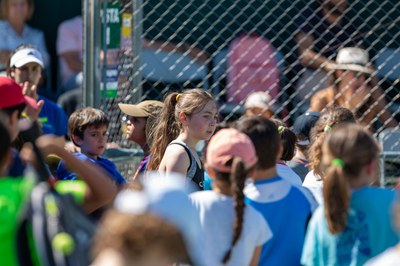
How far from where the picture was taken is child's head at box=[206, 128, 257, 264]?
3900mm

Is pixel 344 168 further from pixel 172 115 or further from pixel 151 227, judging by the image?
pixel 172 115

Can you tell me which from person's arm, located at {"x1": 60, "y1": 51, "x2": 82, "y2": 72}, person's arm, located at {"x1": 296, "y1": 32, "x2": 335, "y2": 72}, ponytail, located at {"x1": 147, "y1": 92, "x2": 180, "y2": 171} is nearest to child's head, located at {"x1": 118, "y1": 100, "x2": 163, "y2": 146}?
ponytail, located at {"x1": 147, "y1": 92, "x2": 180, "y2": 171}

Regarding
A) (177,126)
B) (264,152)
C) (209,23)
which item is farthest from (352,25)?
(264,152)

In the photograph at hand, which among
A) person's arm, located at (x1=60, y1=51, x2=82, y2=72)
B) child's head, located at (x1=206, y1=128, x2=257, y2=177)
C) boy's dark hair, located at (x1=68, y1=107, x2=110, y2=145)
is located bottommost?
person's arm, located at (x1=60, y1=51, x2=82, y2=72)

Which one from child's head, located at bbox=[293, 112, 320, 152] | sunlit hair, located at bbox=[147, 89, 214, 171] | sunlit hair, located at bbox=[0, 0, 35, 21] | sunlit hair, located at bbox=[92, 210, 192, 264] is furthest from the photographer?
sunlit hair, located at bbox=[0, 0, 35, 21]

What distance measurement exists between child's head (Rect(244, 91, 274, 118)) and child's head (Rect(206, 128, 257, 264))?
3100mm

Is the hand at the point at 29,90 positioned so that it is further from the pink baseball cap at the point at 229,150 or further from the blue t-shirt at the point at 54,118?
the pink baseball cap at the point at 229,150

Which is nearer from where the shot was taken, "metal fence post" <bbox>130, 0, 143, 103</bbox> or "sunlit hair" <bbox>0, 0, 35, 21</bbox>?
"metal fence post" <bbox>130, 0, 143, 103</bbox>

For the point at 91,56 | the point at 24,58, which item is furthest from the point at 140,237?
the point at 24,58

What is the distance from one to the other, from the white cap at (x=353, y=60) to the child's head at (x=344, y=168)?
10.7ft

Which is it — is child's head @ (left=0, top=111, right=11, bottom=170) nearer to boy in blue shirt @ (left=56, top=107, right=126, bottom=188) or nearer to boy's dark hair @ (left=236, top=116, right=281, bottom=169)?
boy's dark hair @ (left=236, top=116, right=281, bottom=169)

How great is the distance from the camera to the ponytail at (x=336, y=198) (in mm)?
3816

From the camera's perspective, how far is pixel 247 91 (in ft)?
24.5

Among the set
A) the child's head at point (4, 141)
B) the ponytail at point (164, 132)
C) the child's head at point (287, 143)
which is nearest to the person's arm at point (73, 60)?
the ponytail at point (164, 132)
